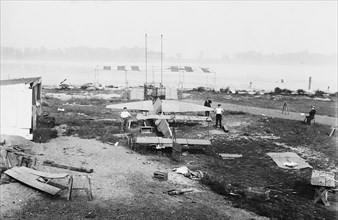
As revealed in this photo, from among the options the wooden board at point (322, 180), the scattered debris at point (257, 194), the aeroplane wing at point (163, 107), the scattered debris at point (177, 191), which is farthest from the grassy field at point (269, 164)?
the aeroplane wing at point (163, 107)

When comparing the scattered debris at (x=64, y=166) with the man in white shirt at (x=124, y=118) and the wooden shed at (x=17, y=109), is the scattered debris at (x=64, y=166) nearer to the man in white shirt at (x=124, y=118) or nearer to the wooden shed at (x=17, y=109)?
the wooden shed at (x=17, y=109)

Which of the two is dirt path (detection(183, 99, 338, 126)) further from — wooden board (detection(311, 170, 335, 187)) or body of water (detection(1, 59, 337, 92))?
wooden board (detection(311, 170, 335, 187))

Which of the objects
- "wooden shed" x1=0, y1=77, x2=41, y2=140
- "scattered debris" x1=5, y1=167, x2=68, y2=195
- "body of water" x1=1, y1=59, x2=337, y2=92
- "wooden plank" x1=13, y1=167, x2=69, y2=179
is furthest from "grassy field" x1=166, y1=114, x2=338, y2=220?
"body of water" x1=1, y1=59, x2=337, y2=92

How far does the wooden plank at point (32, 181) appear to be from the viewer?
36.4 feet

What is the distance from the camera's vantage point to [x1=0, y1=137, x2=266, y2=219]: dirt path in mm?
10188

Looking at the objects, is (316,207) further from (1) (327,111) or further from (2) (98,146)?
(1) (327,111)

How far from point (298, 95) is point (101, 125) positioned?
31.9 metres

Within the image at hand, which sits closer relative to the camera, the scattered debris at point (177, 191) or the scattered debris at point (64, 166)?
the scattered debris at point (177, 191)

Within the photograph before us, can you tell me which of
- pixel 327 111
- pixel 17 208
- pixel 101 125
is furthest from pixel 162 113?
pixel 327 111

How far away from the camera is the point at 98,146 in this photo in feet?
58.0

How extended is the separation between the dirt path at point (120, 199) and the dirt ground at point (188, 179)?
0.03 m

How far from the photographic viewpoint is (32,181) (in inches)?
452

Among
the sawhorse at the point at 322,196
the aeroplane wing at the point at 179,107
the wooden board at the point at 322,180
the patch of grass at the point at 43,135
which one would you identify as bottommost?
the sawhorse at the point at 322,196

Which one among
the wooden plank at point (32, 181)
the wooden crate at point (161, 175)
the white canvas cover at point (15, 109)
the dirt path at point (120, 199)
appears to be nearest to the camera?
the dirt path at point (120, 199)
